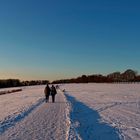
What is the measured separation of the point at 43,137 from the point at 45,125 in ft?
9.38

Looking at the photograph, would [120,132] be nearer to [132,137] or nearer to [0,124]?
[132,137]

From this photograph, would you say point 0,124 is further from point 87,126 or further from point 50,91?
point 50,91

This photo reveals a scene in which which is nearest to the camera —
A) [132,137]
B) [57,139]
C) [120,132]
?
[57,139]

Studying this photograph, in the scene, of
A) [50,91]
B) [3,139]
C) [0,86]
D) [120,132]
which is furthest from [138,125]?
[0,86]

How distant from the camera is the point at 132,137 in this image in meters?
10.8

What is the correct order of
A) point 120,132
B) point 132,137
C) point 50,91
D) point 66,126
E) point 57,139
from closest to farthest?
1. point 57,139
2. point 132,137
3. point 120,132
4. point 66,126
5. point 50,91

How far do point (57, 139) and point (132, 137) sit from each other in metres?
2.87

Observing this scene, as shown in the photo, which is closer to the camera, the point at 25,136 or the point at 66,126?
the point at 25,136

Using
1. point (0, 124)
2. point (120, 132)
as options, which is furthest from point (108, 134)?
point (0, 124)

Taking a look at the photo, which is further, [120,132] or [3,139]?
[120,132]

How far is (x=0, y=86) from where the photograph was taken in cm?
15912

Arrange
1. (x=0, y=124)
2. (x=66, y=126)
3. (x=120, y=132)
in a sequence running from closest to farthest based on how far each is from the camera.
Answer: (x=120, y=132)
(x=66, y=126)
(x=0, y=124)

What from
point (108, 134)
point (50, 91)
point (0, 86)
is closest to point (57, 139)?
point (108, 134)

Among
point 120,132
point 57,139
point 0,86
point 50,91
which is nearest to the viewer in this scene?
point 57,139
